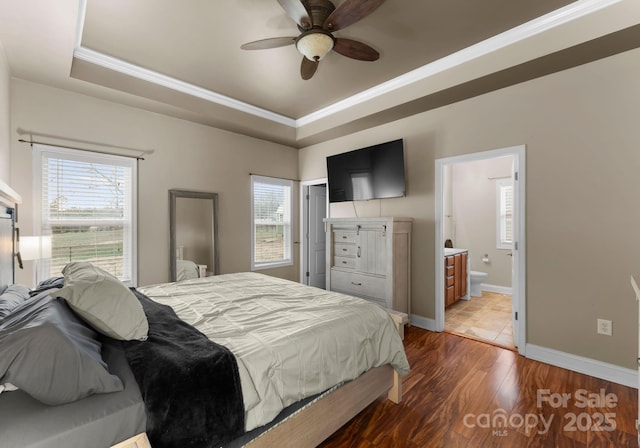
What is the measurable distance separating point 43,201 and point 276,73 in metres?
2.69

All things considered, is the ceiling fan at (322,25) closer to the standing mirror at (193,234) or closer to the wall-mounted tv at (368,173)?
the wall-mounted tv at (368,173)

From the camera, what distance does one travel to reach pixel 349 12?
197cm

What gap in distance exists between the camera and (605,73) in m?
2.46

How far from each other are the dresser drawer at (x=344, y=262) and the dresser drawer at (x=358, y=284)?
0.30 ft

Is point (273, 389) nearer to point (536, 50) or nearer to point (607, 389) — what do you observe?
point (607, 389)

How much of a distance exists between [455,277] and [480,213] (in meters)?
1.90

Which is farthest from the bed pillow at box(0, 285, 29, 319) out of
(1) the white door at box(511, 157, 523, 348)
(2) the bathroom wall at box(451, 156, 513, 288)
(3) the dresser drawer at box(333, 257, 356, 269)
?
(2) the bathroom wall at box(451, 156, 513, 288)

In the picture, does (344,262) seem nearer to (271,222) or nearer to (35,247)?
(271,222)

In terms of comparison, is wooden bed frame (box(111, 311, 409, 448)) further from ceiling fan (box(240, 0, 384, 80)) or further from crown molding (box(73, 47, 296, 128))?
crown molding (box(73, 47, 296, 128))

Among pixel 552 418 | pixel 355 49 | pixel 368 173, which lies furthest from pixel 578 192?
pixel 355 49

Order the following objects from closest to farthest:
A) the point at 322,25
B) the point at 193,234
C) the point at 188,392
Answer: the point at 188,392 → the point at 322,25 → the point at 193,234

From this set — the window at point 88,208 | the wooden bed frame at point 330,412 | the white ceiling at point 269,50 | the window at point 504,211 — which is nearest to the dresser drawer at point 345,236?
the white ceiling at point 269,50

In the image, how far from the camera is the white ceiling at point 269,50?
2.22 meters

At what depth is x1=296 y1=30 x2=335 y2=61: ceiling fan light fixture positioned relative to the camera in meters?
2.18
